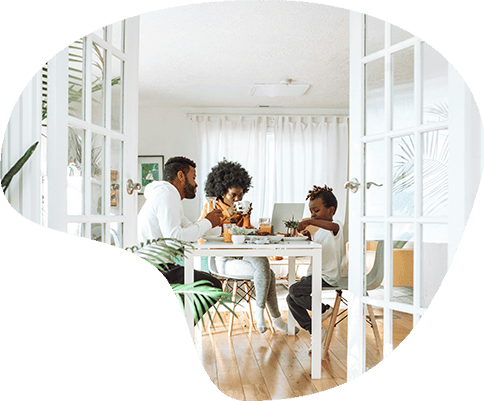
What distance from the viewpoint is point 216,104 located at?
16.9 ft

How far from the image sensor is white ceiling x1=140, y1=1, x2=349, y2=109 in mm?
2713

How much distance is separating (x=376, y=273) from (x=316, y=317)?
757 mm

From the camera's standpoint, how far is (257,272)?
9.98 feet

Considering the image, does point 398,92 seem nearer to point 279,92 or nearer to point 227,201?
point 227,201

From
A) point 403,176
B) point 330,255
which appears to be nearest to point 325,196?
point 330,255

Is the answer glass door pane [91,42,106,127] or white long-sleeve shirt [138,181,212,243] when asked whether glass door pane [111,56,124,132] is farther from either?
white long-sleeve shirt [138,181,212,243]

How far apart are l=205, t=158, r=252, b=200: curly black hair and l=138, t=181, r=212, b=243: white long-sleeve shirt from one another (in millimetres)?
1534

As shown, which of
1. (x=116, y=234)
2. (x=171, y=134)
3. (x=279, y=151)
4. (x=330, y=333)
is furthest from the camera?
(x=279, y=151)

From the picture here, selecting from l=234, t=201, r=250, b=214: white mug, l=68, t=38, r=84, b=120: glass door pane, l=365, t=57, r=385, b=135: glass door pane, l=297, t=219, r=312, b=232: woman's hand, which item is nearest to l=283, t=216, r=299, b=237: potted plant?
l=297, t=219, r=312, b=232: woman's hand

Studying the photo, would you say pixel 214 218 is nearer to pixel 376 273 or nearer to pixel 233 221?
pixel 233 221

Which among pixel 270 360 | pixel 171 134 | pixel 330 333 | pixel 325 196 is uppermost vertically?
pixel 171 134

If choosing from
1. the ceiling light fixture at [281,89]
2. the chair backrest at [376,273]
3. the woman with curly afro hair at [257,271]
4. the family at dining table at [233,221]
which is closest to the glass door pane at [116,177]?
the family at dining table at [233,221]

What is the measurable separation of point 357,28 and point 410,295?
37.1 inches

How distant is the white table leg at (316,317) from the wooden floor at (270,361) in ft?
0.20
